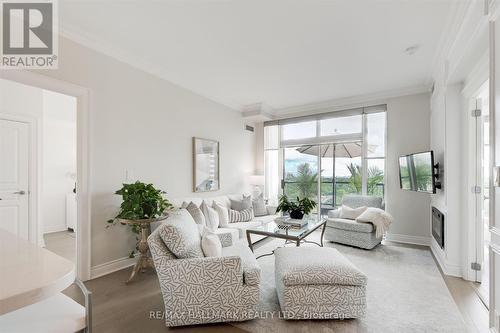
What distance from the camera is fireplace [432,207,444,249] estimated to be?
3.11m

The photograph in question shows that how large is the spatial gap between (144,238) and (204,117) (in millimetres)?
2426

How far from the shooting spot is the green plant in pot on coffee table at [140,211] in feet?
8.71

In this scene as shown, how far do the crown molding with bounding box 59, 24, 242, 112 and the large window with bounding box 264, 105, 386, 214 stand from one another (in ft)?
9.37

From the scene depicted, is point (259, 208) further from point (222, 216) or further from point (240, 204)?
point (222, 216)

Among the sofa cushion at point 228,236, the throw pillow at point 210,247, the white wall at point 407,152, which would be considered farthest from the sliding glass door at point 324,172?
the throw pillow at point 210,247

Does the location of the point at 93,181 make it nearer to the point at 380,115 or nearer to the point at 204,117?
the point at 204,117

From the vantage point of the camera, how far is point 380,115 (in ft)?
15.1

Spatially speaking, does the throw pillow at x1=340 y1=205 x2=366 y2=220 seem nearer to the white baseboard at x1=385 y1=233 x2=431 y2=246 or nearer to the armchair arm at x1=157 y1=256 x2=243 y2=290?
the white baseboard at x1=385 y1=233 x2=431 y2=246

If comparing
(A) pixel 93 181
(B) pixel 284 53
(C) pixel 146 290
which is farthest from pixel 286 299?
(B) pixel 284 53

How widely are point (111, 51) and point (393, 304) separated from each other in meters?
4.17

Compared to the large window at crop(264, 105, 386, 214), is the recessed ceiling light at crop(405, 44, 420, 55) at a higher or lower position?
higher

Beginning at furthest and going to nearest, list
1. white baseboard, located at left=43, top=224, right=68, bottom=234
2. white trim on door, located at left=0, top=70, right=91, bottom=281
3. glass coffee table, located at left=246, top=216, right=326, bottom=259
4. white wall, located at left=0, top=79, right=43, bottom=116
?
1. white baseboard, located at left=43, top=224, right=68, bottom=234
2. white wall, located at left=0, top=79, right=43, bottom=116
3. glass coffee table, located at left=246, top=216, right=326, bottom=259
4. white trim on door, located at left=0, top=70, right=91, bottom=281

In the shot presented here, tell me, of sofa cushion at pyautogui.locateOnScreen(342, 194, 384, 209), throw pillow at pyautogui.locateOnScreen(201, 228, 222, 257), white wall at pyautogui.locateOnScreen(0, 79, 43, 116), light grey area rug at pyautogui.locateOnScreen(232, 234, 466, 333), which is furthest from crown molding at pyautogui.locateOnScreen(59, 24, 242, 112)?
sofa cushion at pyautogui.locateOnScreen(342, 194, 384, 209)

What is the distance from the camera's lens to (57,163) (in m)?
5.05
